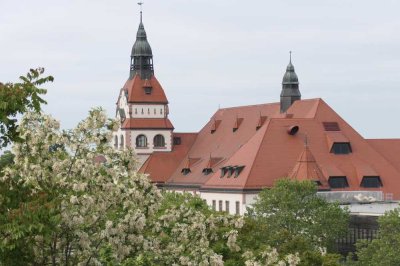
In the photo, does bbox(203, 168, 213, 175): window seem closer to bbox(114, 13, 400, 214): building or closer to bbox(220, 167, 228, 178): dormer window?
bbox(114, 13, 400, 214): building

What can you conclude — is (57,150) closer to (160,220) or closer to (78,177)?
(78,177)

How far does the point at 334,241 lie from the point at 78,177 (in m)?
57.3

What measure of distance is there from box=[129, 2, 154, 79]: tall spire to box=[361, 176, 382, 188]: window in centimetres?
3614

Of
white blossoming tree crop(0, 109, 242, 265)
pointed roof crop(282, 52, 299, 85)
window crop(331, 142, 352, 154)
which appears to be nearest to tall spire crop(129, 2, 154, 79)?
pointed roof crop(282, 52, 299, 85)

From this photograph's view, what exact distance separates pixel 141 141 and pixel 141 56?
955 cm

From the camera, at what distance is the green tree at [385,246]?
62656mm

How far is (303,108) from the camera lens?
117000 mm

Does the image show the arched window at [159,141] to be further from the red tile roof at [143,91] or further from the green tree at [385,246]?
the green tree at [385,246]

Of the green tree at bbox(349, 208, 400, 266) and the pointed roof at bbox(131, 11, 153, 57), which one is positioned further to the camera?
the pointed roof at bbox(131, 11, 153, 57)

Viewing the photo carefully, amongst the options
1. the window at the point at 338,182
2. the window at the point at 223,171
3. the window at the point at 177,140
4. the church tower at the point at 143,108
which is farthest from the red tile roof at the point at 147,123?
the window at the point at 338,182

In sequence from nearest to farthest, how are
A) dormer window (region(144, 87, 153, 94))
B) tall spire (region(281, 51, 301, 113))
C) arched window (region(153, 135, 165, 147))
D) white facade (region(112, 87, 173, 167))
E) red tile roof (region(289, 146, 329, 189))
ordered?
red tile roof (region(289, 146, 329, 189)) → tall spire (region(281, 51, 301, 113)) → white facade (region(112, 87, 173, 167)) → dormer window (region(144, 87, 153, 94)) → arched window (region(153, 135, 165, 147))

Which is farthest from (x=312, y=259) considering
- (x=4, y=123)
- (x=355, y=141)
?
(x=355, y=141)

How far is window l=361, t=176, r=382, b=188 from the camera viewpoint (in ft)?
345

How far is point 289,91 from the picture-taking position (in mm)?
126188
